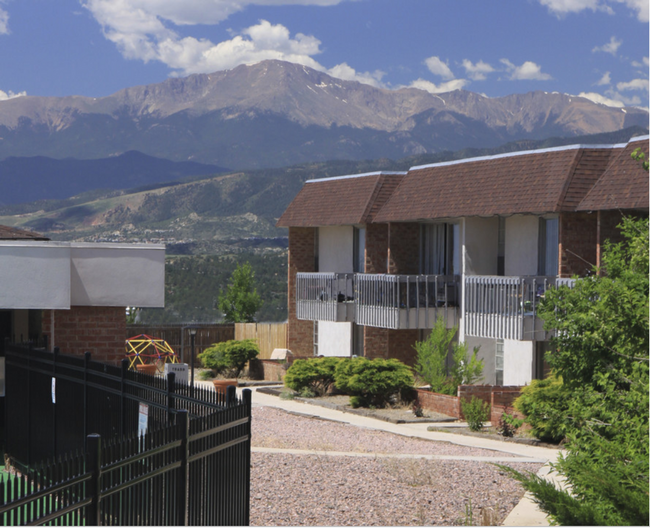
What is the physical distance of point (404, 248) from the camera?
100 feet

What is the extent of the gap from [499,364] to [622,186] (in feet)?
23.7

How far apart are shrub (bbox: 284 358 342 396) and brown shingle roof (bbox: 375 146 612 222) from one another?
5449mm

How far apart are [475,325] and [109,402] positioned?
15.2 metres

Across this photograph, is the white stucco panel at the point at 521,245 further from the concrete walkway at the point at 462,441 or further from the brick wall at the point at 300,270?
the brick wall at the point at 300,270

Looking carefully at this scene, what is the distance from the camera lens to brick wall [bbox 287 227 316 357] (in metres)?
36.4

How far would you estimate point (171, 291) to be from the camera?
233 ft

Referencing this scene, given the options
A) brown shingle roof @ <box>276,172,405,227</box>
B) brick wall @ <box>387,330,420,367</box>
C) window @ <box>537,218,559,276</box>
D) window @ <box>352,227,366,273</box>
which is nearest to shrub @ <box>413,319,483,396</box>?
window @ <box>537,218,559,276</box>

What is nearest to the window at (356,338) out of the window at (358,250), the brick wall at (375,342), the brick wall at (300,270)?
the window at (358,250)

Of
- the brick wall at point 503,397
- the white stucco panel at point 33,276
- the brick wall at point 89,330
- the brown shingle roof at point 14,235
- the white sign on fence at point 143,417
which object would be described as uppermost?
the brown shingle roof at point 14,235

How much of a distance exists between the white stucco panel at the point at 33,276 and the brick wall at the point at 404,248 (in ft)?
56.5

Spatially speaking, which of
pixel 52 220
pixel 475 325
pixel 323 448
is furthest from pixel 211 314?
pixel 52 220

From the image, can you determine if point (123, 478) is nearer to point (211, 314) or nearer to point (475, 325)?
point (475, 325)

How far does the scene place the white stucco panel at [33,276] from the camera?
46.2 ft

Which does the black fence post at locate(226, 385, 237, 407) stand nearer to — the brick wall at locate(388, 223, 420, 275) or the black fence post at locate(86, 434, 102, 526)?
the black fence post at locate(86, 434, 102, 526)
